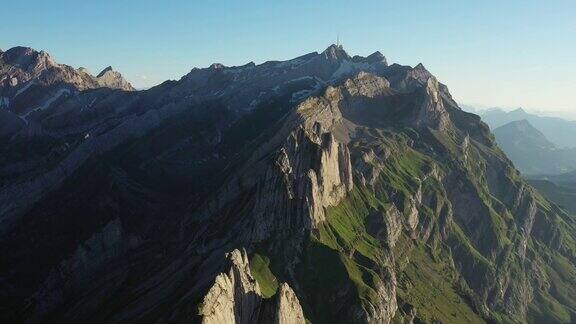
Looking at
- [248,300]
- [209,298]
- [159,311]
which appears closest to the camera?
[209,298]

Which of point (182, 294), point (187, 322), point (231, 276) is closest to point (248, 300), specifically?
point (231, 276)

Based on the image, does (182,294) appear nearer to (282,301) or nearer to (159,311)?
(159,311)

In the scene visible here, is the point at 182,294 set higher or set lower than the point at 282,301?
lower

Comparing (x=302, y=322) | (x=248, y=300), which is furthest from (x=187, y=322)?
(x=302, y=322)

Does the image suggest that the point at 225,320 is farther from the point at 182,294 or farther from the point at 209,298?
the point at 182,294

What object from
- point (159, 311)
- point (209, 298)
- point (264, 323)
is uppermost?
point (209, 298)

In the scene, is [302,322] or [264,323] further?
[302,322]

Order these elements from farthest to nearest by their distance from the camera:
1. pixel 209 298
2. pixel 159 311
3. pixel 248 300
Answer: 1. pixel 159 311
2. pixel 248 300
3. pixel 209 298
